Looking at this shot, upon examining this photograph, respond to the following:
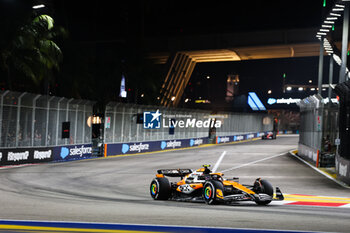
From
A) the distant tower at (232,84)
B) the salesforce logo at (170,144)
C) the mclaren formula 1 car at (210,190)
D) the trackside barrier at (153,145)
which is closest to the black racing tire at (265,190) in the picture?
the mclaren formula 1 car at (210,190)

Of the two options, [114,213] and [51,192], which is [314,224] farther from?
[51,192]

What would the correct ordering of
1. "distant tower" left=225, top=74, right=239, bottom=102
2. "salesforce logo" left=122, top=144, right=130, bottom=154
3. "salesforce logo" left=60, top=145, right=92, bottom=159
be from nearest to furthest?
"salesforce logo" left=60, top=145, right=92, bottom=159 < "salesforce logo" left=122, top=144, right=130, bottom=154 < "distant tower" left=225, top=74, right=239, bottom=102

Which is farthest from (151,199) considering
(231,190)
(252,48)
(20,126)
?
(252,48)

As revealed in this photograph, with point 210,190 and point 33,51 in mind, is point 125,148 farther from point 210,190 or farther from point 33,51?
point 210,190

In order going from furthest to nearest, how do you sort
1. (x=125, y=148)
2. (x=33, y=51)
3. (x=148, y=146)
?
(x=148, y=146) → (x=125, y=148) → (x=33, y=51)

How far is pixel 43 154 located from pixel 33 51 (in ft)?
21.9

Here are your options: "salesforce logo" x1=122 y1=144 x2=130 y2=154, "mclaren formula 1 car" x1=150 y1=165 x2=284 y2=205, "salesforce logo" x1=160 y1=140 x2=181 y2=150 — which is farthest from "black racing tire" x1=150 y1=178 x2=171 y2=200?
"salesforce logo" x1=160 y1=140 x2=181 y2=150

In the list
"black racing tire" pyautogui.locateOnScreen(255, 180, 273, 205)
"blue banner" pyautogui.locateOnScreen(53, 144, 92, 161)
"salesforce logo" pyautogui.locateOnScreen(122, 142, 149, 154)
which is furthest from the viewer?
"salesforce logo" pyautogui.locateOnScreen(122, 142, 149, 154)

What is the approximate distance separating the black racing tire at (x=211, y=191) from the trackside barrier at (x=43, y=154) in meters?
16.3

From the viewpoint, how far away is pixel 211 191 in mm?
12602

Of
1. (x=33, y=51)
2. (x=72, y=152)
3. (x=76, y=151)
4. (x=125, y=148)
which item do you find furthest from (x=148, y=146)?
(x=33, y=51)

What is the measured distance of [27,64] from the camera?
31.1 m

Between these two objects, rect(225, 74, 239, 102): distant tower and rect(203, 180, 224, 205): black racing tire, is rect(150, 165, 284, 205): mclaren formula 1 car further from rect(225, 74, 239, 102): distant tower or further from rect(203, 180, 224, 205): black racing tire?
rect(225, 74, 239, 102): distant tower

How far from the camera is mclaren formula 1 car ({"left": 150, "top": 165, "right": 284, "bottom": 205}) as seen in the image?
12.4 metres
